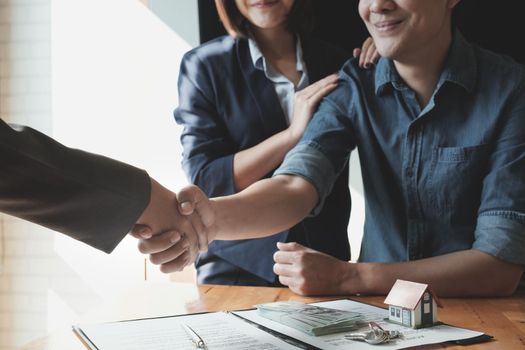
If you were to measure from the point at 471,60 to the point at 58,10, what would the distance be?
2.06 meters

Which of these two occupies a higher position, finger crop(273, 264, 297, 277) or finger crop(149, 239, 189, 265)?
finger crop(149, 239, 189, 265)

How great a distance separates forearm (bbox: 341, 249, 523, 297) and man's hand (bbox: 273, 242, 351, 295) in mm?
16

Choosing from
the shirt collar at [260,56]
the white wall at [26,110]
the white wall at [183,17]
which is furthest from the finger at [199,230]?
the white wall at [26,110]

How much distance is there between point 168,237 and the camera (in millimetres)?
1219

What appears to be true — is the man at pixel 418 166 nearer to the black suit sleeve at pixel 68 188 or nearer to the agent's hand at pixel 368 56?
the agent's hand at pixel 368 56

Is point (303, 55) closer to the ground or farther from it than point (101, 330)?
farther from it

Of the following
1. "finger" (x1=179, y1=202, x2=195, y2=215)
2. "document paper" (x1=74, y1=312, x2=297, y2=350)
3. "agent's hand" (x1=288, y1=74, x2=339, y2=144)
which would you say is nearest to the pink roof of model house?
"document paper" (x1=74, y1=312, x2=297, y2=350)

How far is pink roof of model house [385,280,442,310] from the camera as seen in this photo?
3.05ft

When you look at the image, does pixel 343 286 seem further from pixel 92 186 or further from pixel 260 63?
pixel 260 63

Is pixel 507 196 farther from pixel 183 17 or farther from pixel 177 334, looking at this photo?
pixel 183 17

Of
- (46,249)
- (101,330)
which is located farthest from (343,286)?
(46,249)

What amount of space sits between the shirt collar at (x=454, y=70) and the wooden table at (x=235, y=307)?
47cm

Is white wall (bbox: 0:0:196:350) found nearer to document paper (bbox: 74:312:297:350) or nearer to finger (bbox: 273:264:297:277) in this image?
finger (bbox: 273:264:297:277)

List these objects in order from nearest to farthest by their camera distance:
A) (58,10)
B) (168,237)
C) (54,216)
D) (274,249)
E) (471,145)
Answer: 1. (54,216)
2. (168,237)
3. (471,145)
4. (274,249)
5. (58,10)
